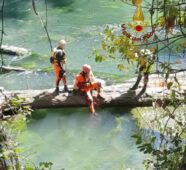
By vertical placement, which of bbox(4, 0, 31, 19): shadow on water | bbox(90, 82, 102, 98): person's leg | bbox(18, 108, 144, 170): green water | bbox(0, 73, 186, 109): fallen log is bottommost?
bbox(18, 108, 144, 170): green water

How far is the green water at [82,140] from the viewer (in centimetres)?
848

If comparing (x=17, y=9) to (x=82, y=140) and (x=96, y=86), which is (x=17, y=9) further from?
(x=82, y=140)

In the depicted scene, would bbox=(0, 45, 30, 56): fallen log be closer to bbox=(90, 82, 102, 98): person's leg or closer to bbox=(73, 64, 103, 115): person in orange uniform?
bbox=(73, 64, 103, 115): person in orange uniform

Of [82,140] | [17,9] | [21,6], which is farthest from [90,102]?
[21,6]

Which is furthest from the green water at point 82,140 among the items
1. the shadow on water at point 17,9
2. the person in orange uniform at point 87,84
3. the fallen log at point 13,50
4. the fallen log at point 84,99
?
the shadow on water at point 17,9

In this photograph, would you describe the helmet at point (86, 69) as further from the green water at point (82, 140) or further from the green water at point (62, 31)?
the green water at point (62, 31)

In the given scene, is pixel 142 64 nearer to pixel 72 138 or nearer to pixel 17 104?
pixel 17 104

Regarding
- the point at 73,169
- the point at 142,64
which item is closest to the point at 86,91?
the point at 73,169

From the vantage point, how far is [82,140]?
931 cm

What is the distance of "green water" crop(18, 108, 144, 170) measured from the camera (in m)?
8.48

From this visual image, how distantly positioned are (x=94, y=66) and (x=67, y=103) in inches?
134

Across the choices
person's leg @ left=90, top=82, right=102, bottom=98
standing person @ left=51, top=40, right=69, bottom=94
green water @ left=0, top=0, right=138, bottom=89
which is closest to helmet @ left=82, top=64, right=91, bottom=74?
person's leg @ left=90, top=82, right=102, bottom=98

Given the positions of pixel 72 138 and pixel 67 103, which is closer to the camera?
pixel 72 138

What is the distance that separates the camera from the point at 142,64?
11.8 ft
